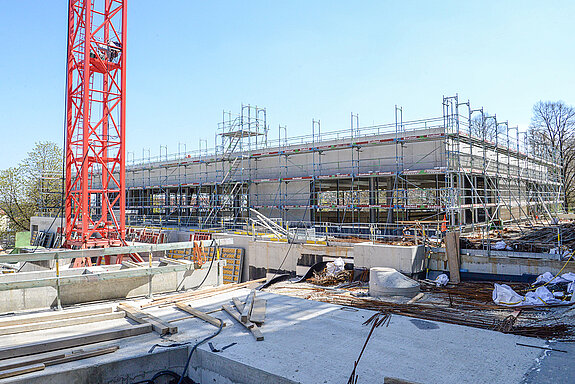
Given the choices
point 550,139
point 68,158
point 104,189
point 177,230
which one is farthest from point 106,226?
point 550,139

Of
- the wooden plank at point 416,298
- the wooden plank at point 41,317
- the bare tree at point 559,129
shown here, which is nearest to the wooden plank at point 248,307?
the wooden plank at point 41,317

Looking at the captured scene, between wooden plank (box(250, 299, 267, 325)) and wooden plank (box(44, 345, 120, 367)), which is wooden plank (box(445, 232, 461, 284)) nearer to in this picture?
wooden plank (box(250, 299, 267, 325))

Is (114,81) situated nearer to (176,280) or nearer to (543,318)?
(176,280)

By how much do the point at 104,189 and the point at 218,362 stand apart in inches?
707

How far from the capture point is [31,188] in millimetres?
44625

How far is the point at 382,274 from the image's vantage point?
442 inches

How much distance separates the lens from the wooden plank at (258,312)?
23.4ft

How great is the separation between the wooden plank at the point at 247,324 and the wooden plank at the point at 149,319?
1162 millimetres

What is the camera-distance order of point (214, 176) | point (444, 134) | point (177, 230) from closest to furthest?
point (444, 134) < point (177, 230) < point (214, 176)

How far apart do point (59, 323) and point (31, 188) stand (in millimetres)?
45081

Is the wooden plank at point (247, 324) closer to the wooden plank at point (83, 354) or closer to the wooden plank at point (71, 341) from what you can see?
the wooden plank at point (71, 341)

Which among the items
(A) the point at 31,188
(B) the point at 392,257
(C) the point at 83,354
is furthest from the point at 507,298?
(A) the point at 31,188

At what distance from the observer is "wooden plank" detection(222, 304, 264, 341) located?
20.8 ft

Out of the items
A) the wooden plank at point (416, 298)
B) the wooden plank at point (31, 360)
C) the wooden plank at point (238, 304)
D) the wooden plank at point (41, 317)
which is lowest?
the wooden plank at point (416, 298)
